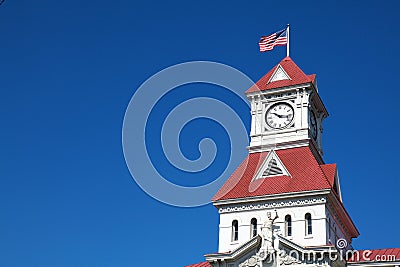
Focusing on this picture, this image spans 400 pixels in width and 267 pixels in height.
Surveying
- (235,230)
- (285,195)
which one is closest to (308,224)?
(285,195)

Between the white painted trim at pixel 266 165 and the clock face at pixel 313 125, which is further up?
the clock face at pixel 313 125

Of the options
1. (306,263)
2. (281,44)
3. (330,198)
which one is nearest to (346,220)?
(330,198)

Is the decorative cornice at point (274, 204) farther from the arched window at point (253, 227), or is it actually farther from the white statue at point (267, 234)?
the white statue at point (267, 234)

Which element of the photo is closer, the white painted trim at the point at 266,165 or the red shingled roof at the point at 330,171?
the red shingled roof at the point at 330,171

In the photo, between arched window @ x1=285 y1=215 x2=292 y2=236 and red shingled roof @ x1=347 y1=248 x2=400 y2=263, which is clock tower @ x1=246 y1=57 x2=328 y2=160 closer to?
arched window @ x1=285 y1=215 x2=292 y2=236

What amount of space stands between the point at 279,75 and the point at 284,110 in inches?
145

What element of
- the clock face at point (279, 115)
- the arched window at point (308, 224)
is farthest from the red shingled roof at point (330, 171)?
the clock face at point (279, 115)

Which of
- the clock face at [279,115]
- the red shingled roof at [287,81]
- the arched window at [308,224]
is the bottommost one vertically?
the arched window at [308,224]

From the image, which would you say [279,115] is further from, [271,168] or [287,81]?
[271,168]

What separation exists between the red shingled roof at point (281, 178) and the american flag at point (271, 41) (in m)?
11.0

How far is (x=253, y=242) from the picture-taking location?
56.5 m

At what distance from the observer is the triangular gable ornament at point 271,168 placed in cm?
6150

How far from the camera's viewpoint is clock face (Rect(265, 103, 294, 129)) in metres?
65.9

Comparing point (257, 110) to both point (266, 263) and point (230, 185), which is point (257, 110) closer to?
point (230, 185)
